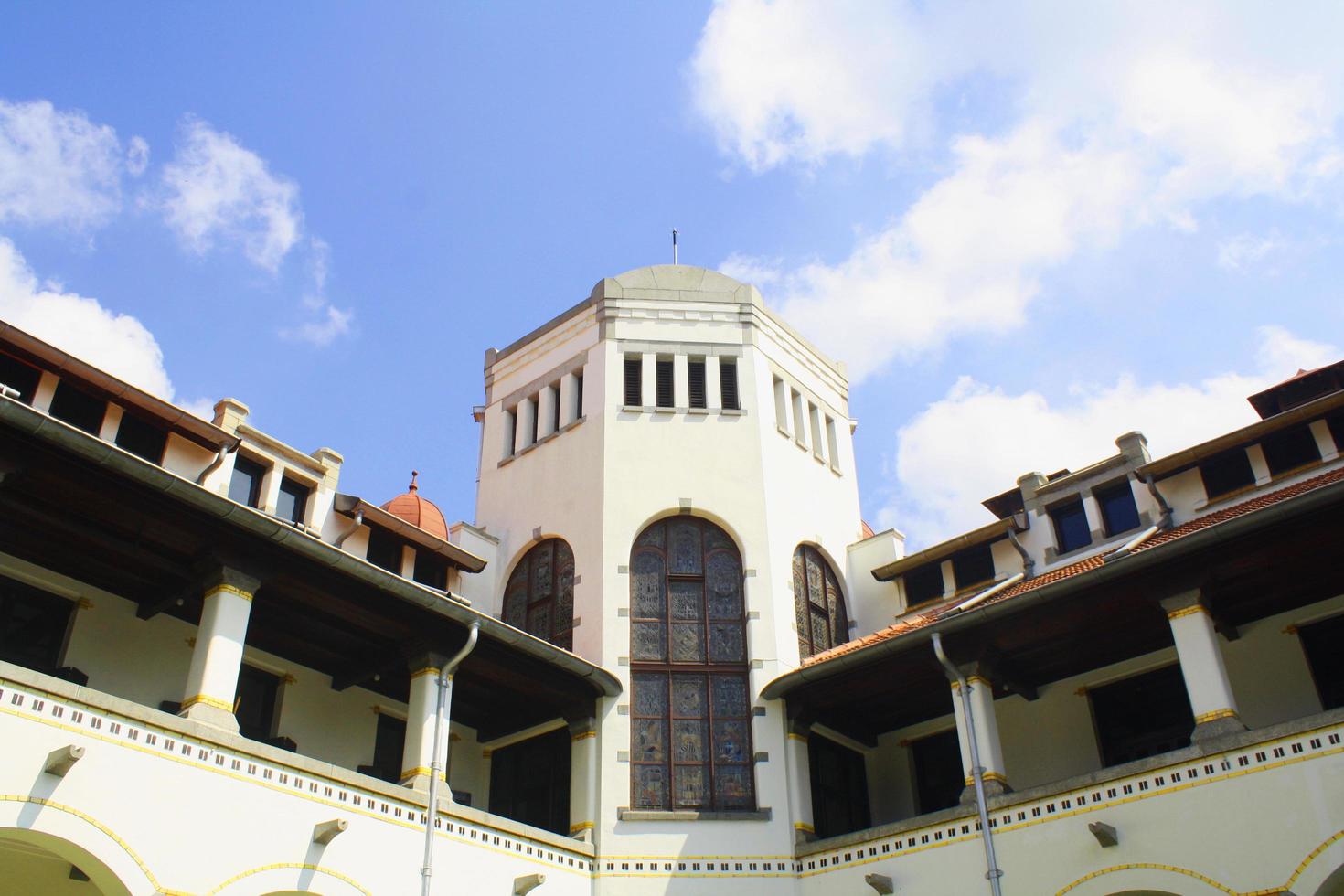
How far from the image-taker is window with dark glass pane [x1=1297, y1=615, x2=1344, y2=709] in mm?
18125

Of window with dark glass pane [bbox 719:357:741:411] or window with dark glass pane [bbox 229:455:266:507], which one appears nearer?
window with dark glass pane [bbox 229:455:266:507]

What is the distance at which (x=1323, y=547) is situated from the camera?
56.4 ft

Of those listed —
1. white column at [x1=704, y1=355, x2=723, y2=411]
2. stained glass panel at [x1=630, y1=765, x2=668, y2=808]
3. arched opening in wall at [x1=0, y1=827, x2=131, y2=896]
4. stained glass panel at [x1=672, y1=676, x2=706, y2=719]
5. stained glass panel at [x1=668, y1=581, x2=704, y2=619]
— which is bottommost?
arched opening in wall at [x1=0, y1=827, x2=131, y2=896]

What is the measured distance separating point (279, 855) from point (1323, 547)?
1445cm

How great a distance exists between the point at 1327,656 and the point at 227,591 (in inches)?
621

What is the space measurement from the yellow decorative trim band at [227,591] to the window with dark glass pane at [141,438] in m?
4.19

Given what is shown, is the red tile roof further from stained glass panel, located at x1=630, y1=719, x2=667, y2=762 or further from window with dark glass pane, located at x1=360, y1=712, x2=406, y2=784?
window with dark glass pane, located at x1=360, y1=712, x2=406, y2=784

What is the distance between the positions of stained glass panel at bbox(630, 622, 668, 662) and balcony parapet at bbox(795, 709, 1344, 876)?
4.20 meters

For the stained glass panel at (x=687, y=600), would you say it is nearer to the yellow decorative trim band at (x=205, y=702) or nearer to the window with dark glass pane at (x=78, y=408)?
the yellow decorative trim band at (x=205, y=702)

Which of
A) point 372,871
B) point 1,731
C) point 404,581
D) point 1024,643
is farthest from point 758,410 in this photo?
point 1,731

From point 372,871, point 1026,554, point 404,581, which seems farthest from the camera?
point 1026,554

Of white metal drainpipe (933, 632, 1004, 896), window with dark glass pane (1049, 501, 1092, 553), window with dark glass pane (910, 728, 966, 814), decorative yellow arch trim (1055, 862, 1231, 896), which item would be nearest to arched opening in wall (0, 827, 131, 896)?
white metal drainpipe (933, 632, 1004, 896)

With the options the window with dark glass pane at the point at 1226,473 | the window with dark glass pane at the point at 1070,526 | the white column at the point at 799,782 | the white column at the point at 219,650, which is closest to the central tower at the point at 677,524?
the white column at the point at 799,782

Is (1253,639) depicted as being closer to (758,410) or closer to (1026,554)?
(1026,554)
